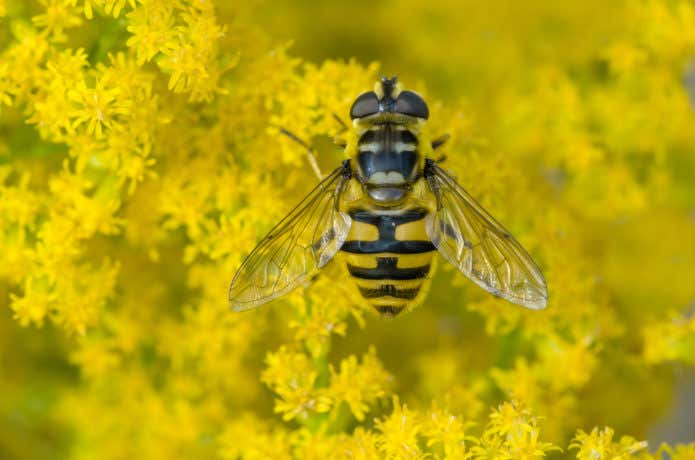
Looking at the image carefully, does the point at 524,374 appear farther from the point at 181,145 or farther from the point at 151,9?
the point at 151,9

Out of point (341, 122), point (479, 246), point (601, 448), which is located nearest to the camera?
point (601, 448)

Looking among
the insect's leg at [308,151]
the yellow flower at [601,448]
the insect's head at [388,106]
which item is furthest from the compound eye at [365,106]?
the yellow flower at [601,448]

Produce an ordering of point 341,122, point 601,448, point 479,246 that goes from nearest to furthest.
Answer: point 601,448 < point 479,246 < point 341,122

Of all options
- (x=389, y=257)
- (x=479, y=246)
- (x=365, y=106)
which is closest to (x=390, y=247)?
(x=389, y=257)

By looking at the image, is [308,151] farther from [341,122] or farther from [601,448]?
[601,448]

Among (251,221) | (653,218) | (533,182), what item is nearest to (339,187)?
(251,221)
